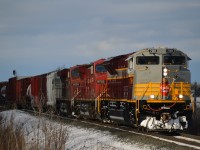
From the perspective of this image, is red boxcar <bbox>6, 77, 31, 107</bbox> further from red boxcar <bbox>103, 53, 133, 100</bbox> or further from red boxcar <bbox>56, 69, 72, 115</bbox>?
red boxcar <bbox>103, 53, 133, 100</bbox>

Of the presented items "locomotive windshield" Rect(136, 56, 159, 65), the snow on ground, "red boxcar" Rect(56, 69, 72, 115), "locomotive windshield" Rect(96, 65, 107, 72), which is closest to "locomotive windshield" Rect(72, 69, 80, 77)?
"red boxcar" Rect(56, 69, 72, 115)

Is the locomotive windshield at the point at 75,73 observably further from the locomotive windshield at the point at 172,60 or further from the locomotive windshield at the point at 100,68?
the locomotive windshield at the point at 172,60

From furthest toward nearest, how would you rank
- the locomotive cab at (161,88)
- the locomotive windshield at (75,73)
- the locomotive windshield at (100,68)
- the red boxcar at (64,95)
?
the red boxcar at (64,95) < the locomotive windshield at (75,73) < the locomotive windshield at (100,68) < the locomotive cab at (161,88)

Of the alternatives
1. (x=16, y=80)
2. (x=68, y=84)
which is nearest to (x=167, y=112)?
(x=68, y=84)

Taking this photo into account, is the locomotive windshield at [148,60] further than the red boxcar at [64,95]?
No

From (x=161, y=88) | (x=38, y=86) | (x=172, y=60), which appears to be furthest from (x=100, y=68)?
(x=38, y=86)

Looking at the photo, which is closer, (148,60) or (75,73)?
(148,60)

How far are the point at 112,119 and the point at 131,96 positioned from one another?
342cm

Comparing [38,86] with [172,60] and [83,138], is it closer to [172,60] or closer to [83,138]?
[172,60]

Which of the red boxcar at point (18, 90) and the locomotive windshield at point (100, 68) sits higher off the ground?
the locomotive windshield at point (100, 68)

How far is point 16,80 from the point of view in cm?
5309

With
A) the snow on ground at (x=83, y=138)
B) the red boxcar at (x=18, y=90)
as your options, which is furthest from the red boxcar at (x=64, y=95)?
the snow on ground at (x=83, y=138)

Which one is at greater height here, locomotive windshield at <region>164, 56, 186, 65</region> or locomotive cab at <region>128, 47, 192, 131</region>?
locomotive windshield at <region>164, 56, 186, 65</region>

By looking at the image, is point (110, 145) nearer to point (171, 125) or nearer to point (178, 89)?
point (171, 125)
